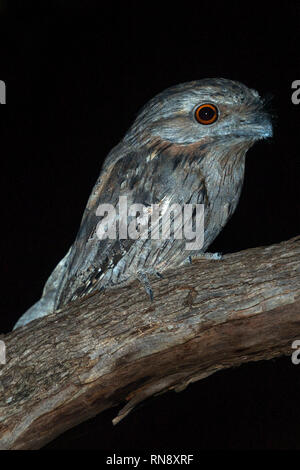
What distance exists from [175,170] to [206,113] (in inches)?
10.8

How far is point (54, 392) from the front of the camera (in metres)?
2.00

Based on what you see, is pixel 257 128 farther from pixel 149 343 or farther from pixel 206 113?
pixel 149 343

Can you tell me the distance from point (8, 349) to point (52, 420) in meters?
0.38

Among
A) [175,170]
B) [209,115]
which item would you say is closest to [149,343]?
[175,170]

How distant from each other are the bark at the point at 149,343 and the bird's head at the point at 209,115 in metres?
0.53

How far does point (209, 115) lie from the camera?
215 cm

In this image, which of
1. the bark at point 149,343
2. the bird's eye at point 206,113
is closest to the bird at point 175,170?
the bird's eye at point 206,113

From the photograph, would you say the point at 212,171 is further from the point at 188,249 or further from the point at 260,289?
the point at 260,289

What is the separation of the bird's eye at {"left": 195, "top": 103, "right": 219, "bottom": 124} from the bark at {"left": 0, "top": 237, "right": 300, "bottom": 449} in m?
0.60

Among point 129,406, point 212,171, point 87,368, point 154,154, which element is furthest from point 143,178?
point 129,406

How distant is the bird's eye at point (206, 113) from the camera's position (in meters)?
Result: 2.14

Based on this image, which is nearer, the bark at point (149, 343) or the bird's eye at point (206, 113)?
the bark at point (149, 343)

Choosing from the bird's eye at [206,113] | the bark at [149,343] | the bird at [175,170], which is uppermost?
the bird's eye at [206,113]

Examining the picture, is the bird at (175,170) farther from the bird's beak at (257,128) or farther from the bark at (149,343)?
the bark at (149,343)
